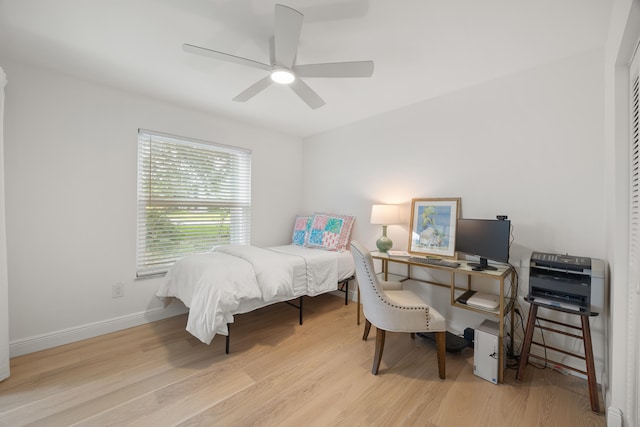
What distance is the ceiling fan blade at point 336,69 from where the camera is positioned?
66.8 inches

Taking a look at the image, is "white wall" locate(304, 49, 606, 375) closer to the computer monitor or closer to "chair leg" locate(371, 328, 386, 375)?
the computer monitor

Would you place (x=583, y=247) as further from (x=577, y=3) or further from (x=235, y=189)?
(x=235, y=189)

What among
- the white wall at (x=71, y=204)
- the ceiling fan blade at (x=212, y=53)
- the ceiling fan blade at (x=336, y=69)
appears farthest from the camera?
the white wall at (x=71, y=204)

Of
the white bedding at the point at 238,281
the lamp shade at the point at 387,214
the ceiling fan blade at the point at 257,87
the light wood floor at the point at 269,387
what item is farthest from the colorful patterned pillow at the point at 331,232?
the ceiling fan blade at the point at 257,87

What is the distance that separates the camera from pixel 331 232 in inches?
135

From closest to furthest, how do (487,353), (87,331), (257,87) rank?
(487,353) < (257,87) < (87,331)

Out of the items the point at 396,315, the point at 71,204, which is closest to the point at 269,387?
the point at 396,315

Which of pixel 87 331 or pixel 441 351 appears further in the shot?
pixel 87 331

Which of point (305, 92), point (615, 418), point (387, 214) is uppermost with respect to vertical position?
point (305, 92)

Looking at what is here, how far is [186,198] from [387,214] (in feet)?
7.66

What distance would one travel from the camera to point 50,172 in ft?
7.31

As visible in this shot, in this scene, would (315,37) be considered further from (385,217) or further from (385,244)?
(385,244)

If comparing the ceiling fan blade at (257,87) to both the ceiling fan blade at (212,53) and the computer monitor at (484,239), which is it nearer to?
the ceiling fan blade at (212,53)

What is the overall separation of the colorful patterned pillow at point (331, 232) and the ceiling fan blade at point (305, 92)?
1.63 m
